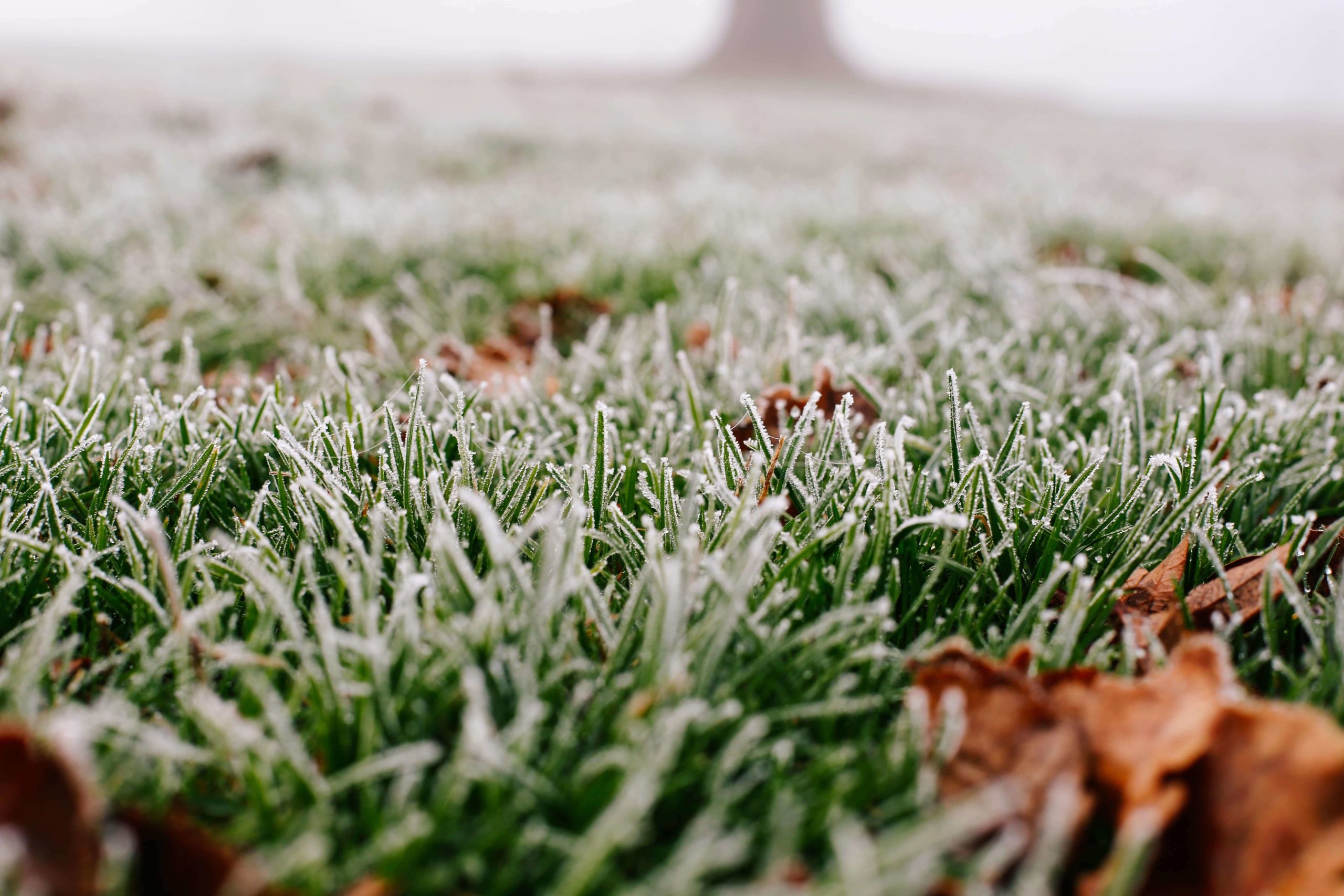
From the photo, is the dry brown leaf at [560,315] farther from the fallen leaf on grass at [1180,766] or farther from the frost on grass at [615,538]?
the fallen leaf on grass at [1180,766]

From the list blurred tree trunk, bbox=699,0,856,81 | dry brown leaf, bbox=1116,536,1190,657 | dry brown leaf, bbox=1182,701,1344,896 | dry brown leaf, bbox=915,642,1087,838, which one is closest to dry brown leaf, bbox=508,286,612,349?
dry brown leaf, bbox=1116,536,1190,657

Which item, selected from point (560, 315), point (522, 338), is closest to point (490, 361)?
point (522, 338)

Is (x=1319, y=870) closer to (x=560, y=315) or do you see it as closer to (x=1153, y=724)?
(x=1153, y=724)

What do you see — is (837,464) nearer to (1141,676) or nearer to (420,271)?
(1141,676)

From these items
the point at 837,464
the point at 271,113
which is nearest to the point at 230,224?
the point at 837,464

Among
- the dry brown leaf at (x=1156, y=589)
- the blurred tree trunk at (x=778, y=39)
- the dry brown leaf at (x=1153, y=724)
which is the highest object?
the blurred tree trunk at (x=778, y=39)

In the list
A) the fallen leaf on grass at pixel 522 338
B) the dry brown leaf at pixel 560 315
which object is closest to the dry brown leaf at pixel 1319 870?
the fallen leaf on grass at pixel 522 338
